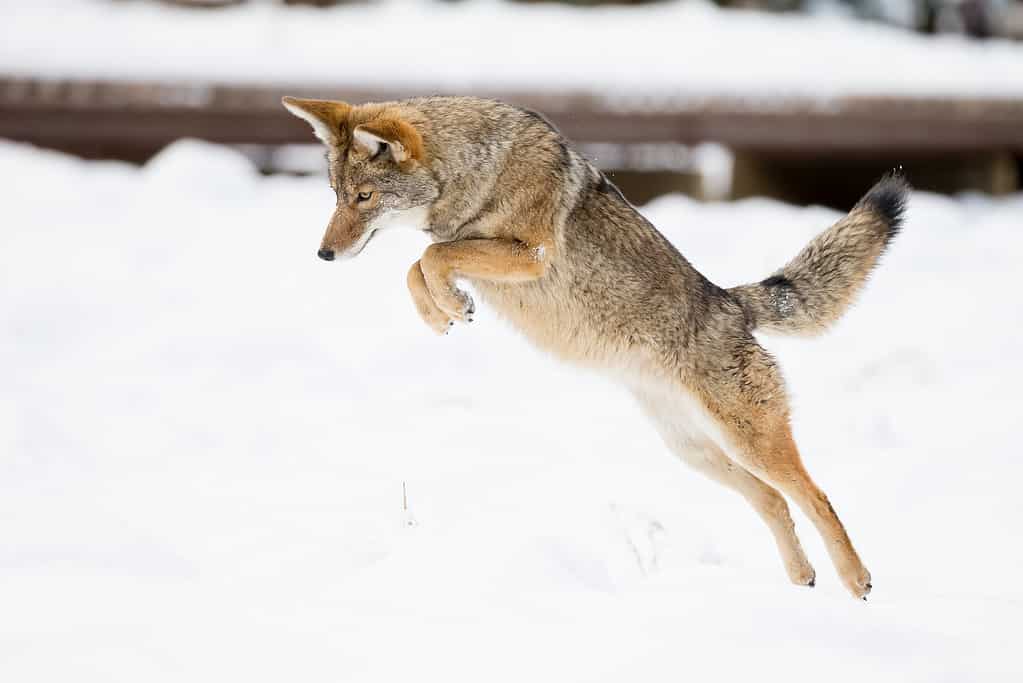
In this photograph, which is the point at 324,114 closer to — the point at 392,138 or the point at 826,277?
the point at 392,138

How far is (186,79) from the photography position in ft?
29.7

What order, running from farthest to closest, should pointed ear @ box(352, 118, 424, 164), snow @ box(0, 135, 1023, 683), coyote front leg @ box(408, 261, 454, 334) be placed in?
coyote front leg @ box(408, 261, 454, 334) < pointed ear @ box(352, 118, 424, 164) < snow @ box(0, 135, 1023, 683)

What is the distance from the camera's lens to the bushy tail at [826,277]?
13.7 ft

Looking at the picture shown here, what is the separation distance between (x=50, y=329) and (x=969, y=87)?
24.5ft

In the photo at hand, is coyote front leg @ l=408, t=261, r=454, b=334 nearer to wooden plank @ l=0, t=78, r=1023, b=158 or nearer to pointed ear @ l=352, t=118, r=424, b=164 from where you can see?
pointed ear @ l=352, t=118, r=424, b=164

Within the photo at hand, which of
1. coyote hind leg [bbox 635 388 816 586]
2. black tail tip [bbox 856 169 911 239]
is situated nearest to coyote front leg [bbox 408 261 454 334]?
coyote hind leg [bbox 635 388 816 586]

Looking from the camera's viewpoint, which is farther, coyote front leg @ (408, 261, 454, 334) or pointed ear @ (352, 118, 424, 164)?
coyote front leg @ (408, 261, 454, 334)

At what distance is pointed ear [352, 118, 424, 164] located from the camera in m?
3.65

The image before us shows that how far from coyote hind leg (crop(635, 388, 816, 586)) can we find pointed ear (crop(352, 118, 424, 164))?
1251mm

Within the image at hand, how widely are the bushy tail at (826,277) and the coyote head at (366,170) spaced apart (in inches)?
51.4

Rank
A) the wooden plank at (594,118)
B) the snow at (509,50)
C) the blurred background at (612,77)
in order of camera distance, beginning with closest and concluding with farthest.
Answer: the wooden plank at (594,118) < the blurred background at (612,77) < the snow at (509,50)

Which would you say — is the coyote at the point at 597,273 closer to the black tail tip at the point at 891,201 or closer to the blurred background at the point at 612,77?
the black tail tip at the point at 891,201

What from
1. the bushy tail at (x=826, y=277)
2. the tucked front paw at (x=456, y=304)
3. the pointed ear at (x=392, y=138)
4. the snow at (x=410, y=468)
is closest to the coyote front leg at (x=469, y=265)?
the tucked front paw at (x=456, y=304)

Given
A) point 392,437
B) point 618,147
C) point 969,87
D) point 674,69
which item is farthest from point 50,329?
point 969,87
